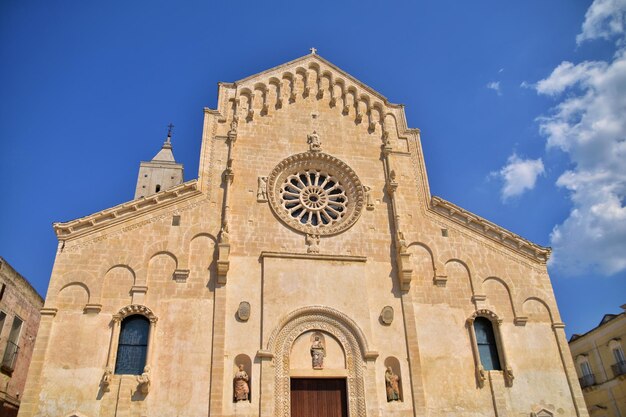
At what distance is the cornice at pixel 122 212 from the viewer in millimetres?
17016

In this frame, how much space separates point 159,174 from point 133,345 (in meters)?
31.2

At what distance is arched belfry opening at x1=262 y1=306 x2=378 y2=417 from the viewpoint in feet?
53.5

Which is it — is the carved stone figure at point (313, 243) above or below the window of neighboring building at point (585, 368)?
above

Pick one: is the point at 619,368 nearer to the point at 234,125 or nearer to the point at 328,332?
the point at 328,332

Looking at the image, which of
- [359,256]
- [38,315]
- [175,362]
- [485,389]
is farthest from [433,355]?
[38,315]

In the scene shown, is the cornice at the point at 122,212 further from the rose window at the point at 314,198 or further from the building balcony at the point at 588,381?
the building balcony at the point at 588,381

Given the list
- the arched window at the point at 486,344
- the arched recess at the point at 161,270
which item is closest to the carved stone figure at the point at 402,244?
the arched window at the point at 486,344

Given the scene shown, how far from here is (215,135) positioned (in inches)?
810

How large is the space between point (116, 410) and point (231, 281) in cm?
530

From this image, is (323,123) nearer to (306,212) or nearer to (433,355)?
(306,212)

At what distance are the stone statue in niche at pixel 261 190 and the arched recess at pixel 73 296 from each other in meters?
6.87

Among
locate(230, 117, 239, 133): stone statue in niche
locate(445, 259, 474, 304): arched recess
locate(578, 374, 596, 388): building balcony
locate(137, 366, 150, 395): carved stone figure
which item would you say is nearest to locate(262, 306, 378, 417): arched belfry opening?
locate(137, 366, 150, 395): carved stone figure

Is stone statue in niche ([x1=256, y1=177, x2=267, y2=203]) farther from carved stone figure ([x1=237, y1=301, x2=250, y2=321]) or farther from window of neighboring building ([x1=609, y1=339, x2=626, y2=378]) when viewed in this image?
window of neighboring building ([x1=609, y1=339, x2=626, y2=378])

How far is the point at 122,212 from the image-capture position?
17.8m
